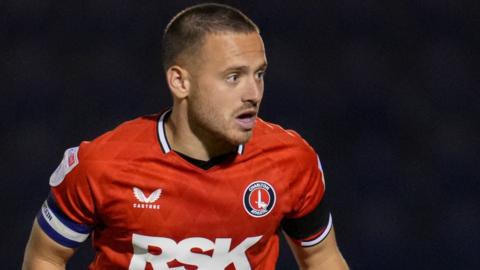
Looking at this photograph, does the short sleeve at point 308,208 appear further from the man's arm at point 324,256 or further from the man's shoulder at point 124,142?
the man's shoulder at point 124,142

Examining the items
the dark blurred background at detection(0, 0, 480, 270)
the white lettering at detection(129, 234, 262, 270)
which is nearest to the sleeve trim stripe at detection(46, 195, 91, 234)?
the white lettering at detection(129, 234, 262, 270)

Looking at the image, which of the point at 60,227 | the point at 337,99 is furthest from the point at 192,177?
the point at 337,99

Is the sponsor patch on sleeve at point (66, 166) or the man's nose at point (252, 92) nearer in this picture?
the man's nose at point (252, 92)

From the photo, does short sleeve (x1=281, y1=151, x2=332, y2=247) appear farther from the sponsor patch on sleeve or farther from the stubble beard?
the sponsor patch on sleeve

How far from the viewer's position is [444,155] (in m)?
3.62

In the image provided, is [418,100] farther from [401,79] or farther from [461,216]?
[461,216]

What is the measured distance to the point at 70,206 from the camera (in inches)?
93.5

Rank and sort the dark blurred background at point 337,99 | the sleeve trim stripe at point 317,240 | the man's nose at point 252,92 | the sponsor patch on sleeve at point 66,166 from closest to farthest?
the man's nose at point 252,92, the sponsor patch on sleeve at point 66,166, the sleeve trim stripe at point 317,240, the dark blurred background at point 337,99

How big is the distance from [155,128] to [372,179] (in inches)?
52.3

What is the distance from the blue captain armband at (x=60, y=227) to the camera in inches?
94.4

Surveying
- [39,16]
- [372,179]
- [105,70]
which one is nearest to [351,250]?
[372,179]

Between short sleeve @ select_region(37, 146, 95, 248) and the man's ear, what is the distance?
0.75 ft

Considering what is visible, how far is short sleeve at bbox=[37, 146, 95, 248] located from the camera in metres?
2.35

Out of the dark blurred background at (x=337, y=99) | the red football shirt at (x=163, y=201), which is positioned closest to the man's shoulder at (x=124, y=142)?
the red football shirt at (x=163, y=201)
